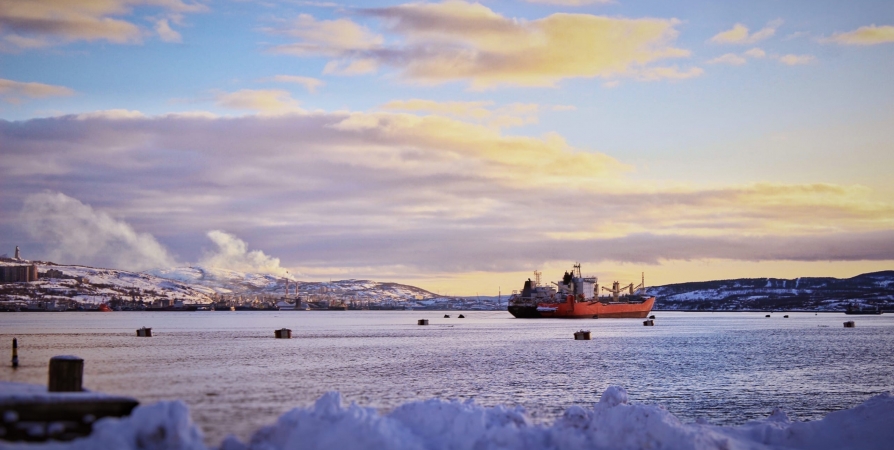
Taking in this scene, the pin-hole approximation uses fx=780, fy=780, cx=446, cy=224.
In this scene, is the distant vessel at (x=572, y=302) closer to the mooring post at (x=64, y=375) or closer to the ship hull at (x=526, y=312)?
the ship hull at (x=526, y=312)

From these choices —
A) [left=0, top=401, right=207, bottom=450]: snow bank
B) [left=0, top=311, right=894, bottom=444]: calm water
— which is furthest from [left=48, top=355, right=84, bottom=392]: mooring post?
[left=0, top=401, right=207, bottom=450]: snow bank

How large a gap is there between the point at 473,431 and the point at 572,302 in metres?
149

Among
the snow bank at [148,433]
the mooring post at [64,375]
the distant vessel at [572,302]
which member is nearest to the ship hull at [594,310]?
the distant vessel at [572,302]

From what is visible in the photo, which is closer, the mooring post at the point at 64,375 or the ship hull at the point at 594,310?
the mooring post at the point at 64,375

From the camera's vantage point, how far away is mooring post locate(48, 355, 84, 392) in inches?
610

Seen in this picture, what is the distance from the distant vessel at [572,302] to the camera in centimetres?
16400

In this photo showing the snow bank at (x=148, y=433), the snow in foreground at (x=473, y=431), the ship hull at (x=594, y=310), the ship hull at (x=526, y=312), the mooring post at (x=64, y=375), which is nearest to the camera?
the snow bank at (x=148, y=433)

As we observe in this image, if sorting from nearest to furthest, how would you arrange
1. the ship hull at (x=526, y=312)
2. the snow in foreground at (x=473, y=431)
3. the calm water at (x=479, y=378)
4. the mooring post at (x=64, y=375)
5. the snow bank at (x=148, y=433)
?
the snow bank at (x=148, y=433), the snow in foreground at (x=473, y=431), the mooring post at (x=64, y=375), the calm water at (x=479, y=378), the ship hull at (x=526, y=312)

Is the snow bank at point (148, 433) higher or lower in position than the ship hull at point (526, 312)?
higher

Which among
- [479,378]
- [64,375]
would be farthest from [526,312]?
[64,375]

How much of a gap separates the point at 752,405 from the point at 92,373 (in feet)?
87.7

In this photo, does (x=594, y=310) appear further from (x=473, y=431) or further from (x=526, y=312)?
(x=473, y=431)

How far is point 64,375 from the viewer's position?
51.0ft

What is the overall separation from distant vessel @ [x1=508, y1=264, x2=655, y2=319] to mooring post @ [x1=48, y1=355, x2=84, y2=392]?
488 ft
